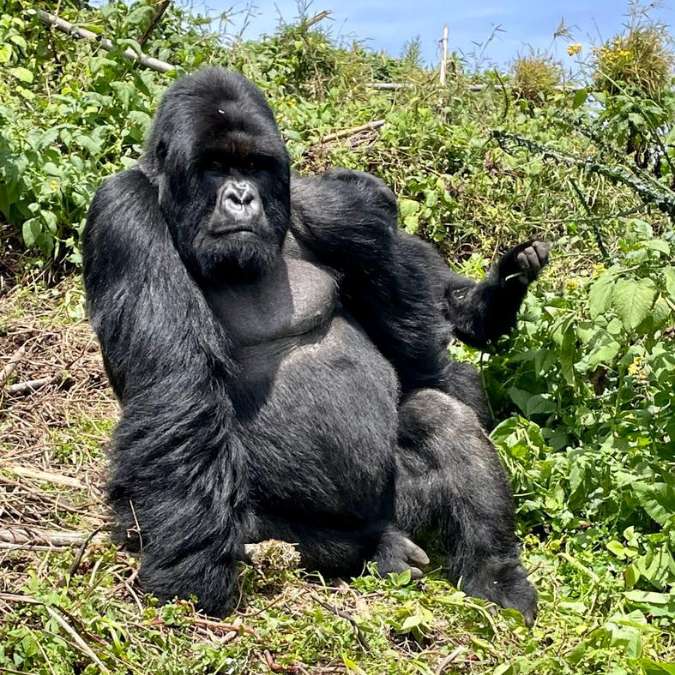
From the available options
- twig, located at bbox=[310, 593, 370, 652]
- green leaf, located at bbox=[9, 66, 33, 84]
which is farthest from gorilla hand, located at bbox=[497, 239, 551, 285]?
green leaf, located at bbox=[9, 66, 33, 84]

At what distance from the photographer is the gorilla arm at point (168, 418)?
3.85m

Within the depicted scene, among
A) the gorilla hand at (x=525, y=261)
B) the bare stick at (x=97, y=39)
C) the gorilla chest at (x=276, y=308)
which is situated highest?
the bare stick at (x=97, y=39)

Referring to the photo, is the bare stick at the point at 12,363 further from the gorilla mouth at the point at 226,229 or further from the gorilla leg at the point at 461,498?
the gorilla leg at the point at 461,498

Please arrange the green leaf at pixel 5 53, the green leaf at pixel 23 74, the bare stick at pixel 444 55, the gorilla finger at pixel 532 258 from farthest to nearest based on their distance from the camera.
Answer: the bare stick at pixel 444 55
the green leaf at pixel 5 53
the green leaf at pixel 23 74
the gorilla finger at pixel 532 258

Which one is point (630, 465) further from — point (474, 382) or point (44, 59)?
point (44, 59)

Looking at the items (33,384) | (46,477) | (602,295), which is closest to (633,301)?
(602,295)

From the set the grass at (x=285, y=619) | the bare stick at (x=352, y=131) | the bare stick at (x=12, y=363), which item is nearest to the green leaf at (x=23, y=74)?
the bare stick at (x=12, y=363)

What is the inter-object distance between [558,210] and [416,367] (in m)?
2.60

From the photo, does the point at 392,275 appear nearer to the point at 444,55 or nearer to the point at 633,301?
the point at 633,301

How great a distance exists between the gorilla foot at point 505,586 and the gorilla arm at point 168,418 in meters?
0.93

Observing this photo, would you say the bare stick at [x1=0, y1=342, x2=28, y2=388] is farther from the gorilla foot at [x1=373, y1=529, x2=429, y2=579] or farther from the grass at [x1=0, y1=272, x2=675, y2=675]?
the gorilla foot at [x1=373, y1=529, x2=429, y2=579]

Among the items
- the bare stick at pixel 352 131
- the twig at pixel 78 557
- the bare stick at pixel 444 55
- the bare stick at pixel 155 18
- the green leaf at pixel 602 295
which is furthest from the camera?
the bare stick at pixel 444 55

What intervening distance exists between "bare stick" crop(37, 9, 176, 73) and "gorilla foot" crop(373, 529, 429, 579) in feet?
13.2

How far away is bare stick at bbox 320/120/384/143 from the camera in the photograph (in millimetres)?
7148
